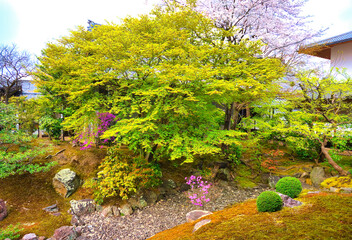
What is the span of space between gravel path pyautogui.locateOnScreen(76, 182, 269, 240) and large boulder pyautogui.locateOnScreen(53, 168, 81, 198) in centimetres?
180

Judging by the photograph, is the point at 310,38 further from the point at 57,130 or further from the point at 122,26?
the point at 57,130

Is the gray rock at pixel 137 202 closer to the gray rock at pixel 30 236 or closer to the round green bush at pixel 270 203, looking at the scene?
the gray rock at pixel 30 236

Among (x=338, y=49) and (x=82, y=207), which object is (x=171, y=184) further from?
(x=338, y=49)

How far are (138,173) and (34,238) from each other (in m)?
4.20

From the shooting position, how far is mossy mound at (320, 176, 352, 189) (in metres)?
9.00

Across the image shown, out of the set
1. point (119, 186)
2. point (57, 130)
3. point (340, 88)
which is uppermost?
point (340, 88)

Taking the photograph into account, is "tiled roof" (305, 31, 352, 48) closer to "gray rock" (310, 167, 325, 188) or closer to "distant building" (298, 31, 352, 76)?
"distant building" (298, 31, 352, 76)

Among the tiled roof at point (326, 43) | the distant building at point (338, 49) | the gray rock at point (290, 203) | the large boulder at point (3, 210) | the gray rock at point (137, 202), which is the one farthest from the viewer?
the distant building at point (338, 49)

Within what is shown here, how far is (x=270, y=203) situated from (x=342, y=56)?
17329mm

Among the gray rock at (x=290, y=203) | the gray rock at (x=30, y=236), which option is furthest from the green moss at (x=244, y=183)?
the gray rock at (x=30, y=236)

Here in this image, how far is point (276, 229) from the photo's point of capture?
396 centimetres

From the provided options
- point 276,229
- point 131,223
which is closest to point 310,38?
point 276,229

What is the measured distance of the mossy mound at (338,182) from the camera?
9.00 m

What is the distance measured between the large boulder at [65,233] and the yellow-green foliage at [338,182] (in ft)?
36.5
